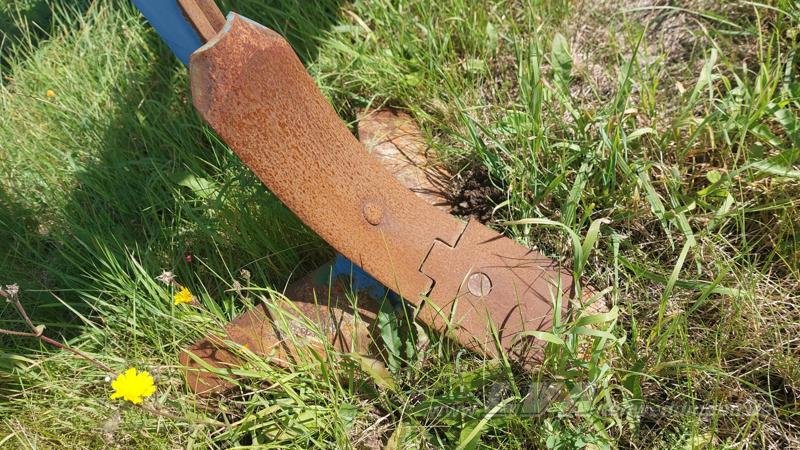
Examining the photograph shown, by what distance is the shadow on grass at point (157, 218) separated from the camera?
2006 millimetres

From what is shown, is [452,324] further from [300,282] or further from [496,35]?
[496,35]

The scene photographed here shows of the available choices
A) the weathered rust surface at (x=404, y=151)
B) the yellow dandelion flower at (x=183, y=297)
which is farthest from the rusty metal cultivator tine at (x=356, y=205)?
the yellow dandelion flower at (x=183, y=297)

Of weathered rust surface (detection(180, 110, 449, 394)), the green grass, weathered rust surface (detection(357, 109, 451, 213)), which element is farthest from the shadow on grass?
weathered rust surface (detection(357, 109, 451, 213))

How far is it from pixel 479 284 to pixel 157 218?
39.1 inches

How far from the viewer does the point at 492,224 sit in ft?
6.42

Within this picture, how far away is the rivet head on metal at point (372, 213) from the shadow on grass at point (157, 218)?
0.37 metres

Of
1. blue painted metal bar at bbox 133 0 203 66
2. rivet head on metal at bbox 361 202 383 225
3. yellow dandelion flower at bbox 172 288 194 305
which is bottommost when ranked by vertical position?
yellow dandelion flower at bbox 172 288 194 305

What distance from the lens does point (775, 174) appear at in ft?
5.79

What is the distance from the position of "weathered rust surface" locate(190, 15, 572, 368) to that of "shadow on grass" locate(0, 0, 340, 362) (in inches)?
14.8

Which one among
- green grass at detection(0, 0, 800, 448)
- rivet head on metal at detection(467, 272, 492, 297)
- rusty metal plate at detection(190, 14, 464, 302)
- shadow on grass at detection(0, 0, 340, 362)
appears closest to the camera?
rusty metal plate at detection(190, 14, 464, 302)

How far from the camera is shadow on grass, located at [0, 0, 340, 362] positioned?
2006 mm

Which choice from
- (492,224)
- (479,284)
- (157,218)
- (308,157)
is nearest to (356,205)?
(308,157)

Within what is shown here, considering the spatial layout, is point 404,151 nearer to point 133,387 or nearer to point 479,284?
point 479,284

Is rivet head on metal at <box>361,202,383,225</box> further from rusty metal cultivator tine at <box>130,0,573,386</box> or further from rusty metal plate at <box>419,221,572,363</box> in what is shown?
rusty metal plate at <box>419,221,572,363</box>
